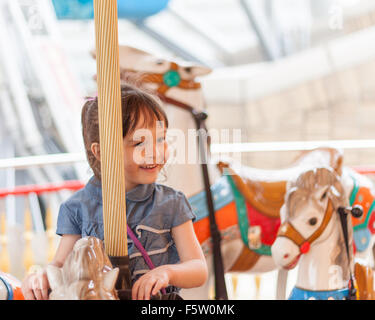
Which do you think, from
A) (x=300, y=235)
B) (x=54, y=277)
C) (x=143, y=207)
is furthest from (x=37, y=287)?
(x=300, y=235)

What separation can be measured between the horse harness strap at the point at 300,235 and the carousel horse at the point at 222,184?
92 mm

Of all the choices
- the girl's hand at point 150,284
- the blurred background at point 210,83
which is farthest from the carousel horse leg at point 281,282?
the girl's hand at point 150,284

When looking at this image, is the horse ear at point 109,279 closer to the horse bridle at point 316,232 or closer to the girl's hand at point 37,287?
the girl's hand at point 37,287

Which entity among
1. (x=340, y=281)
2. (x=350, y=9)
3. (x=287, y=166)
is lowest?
(x=340, y=281)

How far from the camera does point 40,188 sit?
1.21 meters

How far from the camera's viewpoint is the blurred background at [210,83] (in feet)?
2.64

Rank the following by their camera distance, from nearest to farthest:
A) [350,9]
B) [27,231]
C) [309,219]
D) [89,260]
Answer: [89,260] < [309,219] < [350,9] < [27,231]

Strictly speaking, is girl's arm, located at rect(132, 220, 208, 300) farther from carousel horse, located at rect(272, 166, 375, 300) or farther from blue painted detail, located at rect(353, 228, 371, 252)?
blue painted detail, located at rect(353, 228, 371, 252)

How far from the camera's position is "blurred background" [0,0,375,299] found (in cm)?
80

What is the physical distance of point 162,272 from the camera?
20.6 inches

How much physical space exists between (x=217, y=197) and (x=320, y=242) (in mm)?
227
